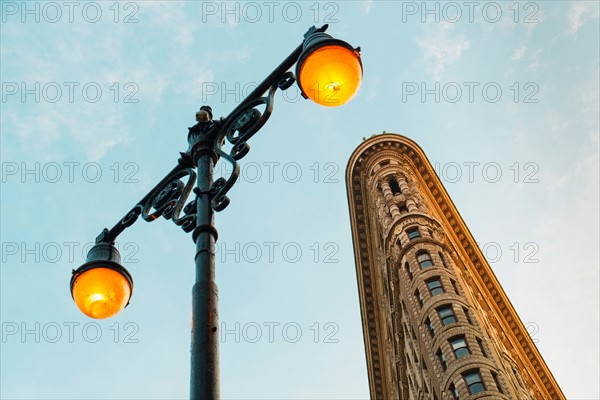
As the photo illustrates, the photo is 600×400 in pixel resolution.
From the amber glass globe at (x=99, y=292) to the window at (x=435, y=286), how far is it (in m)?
44.7

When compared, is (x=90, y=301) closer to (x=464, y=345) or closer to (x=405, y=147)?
(x=464, y=345)

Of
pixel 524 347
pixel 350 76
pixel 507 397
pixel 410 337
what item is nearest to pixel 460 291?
pixel 410 337

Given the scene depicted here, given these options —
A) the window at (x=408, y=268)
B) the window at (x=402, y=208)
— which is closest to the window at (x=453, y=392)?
the window at (x=408, y=268)

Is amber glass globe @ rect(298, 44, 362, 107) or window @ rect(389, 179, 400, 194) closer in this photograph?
amber glass globe @ rect(298, 44, 362, 107)

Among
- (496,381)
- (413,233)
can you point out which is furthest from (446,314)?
(413,233)

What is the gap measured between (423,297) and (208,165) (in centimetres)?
4503

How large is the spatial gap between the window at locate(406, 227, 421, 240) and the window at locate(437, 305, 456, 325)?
36.8ft

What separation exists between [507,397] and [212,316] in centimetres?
3760

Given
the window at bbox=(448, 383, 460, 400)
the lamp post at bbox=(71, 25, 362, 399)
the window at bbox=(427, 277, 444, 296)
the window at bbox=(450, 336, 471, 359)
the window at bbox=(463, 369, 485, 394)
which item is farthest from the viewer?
the window at bbox=(427, 277, 444, 296)

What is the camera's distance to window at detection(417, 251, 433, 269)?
56031 millimetres

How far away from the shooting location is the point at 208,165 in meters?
9.42

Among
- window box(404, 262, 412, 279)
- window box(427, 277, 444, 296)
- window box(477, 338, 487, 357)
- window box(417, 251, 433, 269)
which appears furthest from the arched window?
window box(477, 338, 487, 357)

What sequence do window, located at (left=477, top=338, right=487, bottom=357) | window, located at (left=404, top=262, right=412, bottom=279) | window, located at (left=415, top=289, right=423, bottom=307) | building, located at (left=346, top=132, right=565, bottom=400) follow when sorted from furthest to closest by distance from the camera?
window, located at (left=404, top=262, right=412, bottom=279) → window, located at (left=415, top=289, right=423, bottom=307) → building, located at (left=346, top=132, right=565, bottom=400) → window, located at (left=477, top=338, right=487, bottom=357)

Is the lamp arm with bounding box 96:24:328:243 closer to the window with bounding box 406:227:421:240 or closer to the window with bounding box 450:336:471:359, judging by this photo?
the window with bounding box 450:336:471:359
